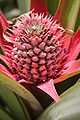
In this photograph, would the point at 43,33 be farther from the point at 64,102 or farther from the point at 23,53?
the point at 64,102

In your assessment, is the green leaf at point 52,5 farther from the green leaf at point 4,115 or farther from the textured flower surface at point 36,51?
the green leaf at point 4,115

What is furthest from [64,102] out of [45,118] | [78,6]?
[78,6]

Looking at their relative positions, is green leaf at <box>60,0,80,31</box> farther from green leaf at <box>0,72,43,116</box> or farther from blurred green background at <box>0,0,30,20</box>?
blurred green background at <box>0,0,30,20</box>

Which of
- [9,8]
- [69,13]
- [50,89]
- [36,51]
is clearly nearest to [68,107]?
[50,89]

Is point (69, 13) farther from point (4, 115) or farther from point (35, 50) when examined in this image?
point (4, 115)

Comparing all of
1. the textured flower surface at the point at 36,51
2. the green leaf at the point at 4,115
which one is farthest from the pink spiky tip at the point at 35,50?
the green leaf at the point at 4,115
